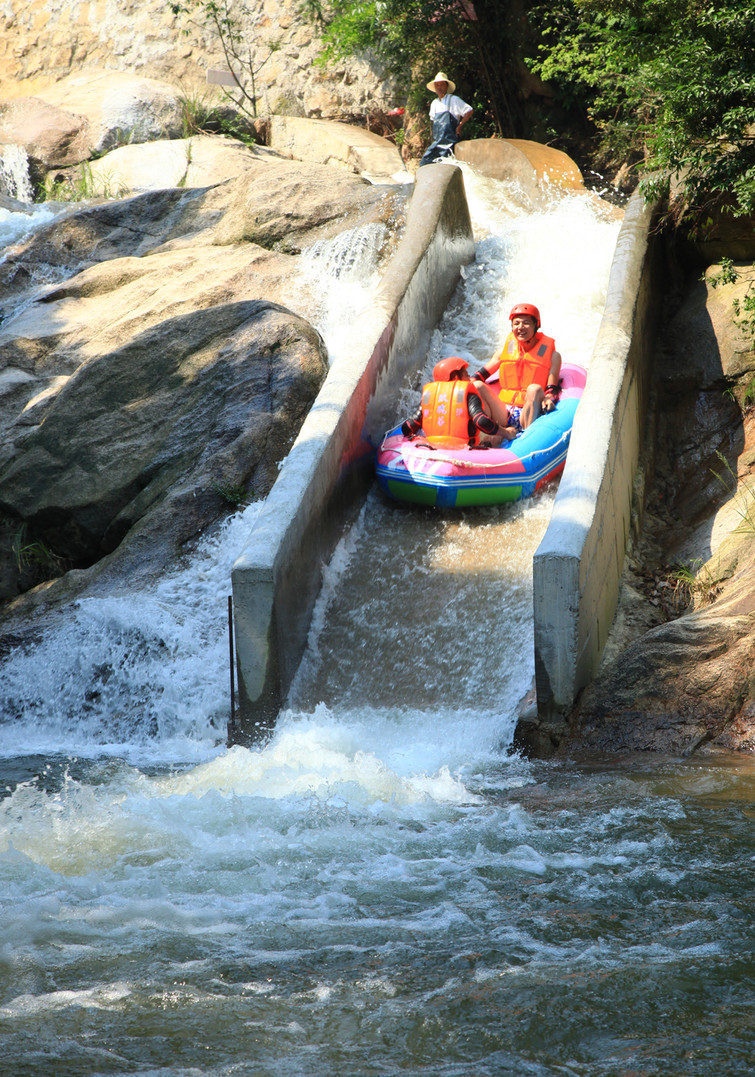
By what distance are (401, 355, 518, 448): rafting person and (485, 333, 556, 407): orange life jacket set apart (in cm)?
47

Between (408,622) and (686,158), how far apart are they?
4.45 metres

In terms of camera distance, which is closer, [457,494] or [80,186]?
[457,494]

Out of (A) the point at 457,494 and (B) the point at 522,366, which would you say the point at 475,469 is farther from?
(B) the point at 522,366

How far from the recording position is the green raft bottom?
741 cm

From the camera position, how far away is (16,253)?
11977mm

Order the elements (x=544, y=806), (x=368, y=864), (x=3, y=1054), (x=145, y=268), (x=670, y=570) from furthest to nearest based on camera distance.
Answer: (x=145, y=268) < (x=670, y=570) < (x=544, y=806) < (x=368, y=864) < (x=3, y=1054)

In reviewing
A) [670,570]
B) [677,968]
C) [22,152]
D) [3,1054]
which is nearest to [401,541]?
[670,570]

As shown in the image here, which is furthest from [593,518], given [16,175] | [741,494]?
[16,175]

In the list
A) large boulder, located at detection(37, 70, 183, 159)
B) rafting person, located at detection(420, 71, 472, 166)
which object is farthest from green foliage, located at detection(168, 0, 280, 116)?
rafting person, located at detection(420, 71, 472, 166)

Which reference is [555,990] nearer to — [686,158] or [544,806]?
[544,806]

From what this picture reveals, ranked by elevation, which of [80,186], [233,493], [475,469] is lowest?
[233,493]

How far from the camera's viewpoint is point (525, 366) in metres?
8.28

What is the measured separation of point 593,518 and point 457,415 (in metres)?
2.08

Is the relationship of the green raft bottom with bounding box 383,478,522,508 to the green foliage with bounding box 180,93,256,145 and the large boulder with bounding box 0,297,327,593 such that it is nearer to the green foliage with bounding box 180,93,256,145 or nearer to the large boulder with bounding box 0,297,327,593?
the large boulder with bounding box 0,297,327,593
